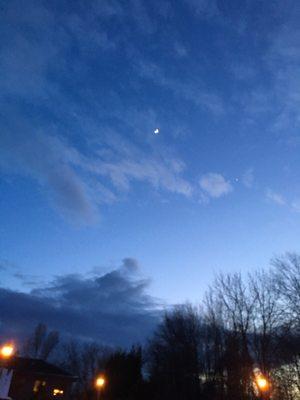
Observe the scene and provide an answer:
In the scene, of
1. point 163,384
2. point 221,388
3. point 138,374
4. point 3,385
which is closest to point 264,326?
point 221,388

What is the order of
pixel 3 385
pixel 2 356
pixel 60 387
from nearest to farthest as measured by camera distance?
pixel 2 356
pixel 3 385
pixel 60 387

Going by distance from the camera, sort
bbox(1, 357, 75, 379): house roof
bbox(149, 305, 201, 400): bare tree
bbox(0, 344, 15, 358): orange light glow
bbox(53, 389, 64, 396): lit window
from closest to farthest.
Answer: bbox(0, 344, 15, 358): orange light glow
bbox(149, 305, 201, 400): bare tree
bbox(1, 357, 75, 379): house roof
bbox(53, 389, 64, 396): lit window

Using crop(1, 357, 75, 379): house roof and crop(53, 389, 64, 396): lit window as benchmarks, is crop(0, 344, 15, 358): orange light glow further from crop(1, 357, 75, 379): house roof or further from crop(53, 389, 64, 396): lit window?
crop(53, 389, 64, 396): lit window

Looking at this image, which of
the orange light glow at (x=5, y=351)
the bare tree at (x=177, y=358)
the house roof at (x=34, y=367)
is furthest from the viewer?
the house roof at (x=34, y=367)

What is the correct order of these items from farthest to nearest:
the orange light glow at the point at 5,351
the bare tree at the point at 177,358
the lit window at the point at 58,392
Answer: the lit window at the point at 58,392 < the bare tree at the point at 177,358 < the orange light glow at the point at 5,351

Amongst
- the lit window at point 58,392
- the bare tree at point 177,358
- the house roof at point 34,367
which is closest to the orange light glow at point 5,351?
the bare tree at point 177,358

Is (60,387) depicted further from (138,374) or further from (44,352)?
(44,352)

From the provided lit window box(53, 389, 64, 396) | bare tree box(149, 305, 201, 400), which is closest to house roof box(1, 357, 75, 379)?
lit window box(53, 389, 64, 396)

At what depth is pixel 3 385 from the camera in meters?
37.3

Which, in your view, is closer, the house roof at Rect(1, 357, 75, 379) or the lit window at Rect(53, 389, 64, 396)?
the house roof at Rect(1, 357, 75, 379)

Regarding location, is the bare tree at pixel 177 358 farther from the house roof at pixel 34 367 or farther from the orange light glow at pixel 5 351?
the orange light glow at pixel 5 351

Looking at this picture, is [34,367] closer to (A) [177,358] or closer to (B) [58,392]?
(B) [58,392]

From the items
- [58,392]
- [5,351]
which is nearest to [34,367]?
[58,392]

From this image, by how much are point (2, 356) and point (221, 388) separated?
80.5 ft
